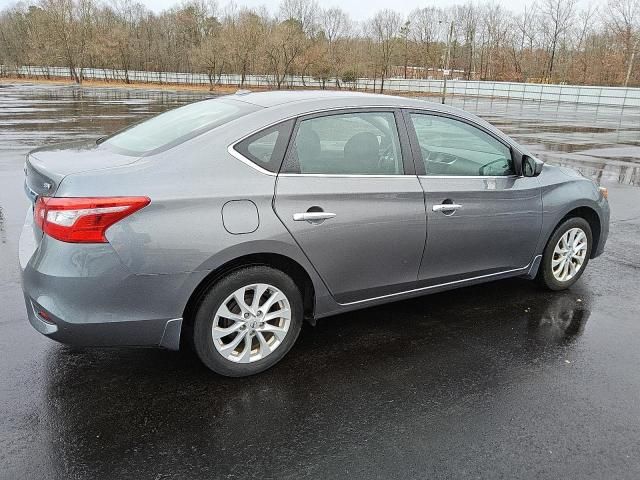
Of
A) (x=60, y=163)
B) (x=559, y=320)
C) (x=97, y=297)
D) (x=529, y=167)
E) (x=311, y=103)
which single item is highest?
(x=311, y=103)

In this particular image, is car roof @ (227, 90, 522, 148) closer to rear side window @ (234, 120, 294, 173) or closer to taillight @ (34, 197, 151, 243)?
rear side window @ (234, 120, 294, 173)

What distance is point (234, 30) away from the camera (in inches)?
2238

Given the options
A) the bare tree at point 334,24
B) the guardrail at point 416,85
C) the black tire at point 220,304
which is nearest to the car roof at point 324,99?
the black tire at point 220,304

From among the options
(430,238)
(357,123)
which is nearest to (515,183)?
(430,238)

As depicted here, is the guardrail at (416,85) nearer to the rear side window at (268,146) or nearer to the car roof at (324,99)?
the car roof at (324,99)

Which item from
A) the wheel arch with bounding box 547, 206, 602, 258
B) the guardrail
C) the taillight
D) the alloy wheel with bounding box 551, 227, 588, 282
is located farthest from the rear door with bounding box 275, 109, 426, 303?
the guardrail

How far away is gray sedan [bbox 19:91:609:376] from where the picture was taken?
9.31 ft

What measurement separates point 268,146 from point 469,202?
159 cm

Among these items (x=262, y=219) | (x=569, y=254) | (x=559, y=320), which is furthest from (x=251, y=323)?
(x=569, y=254)

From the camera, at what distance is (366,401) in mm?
3143

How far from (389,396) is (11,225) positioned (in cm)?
522

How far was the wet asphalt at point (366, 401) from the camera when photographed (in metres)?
2.61

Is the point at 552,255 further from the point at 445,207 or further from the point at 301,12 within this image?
the point at 301,12

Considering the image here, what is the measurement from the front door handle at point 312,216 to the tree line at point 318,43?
50.7 metres
